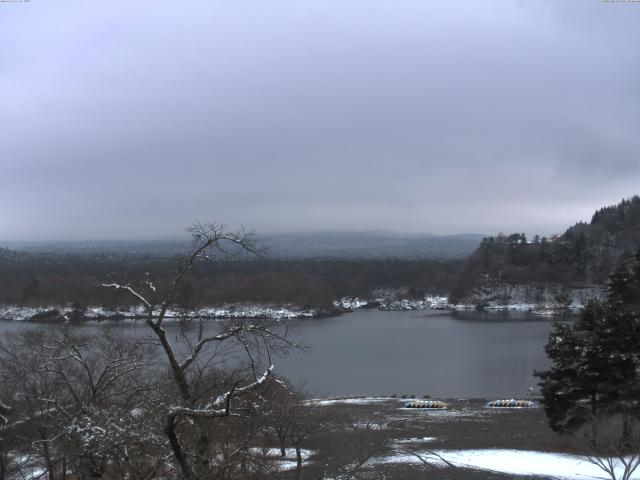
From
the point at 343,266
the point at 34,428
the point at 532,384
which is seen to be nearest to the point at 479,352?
the point at 532,384

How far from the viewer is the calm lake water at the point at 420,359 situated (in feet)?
73.6

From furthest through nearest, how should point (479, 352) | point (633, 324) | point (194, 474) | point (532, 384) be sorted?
1. point (479, 352)
2. point (532, 384)
3. point (633, 324)
4. point (194, 474)

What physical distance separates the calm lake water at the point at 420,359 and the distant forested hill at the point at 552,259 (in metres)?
21.2

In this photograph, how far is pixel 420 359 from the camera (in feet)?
94.4

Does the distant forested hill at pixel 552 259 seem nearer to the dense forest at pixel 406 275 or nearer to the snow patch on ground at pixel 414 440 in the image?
the dense forest at pixel 406 275

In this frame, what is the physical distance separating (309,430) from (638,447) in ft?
15.2

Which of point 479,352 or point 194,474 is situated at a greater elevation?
point 194,474

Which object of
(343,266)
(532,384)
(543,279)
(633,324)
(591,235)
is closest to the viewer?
(633,324)

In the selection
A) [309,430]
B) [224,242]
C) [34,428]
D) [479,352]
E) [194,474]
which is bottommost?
[479,352]

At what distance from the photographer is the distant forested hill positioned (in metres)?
65.8

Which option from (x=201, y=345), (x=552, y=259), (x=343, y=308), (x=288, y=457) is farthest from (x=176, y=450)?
(x=552, y=259)

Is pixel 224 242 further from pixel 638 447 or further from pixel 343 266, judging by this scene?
pixel 343 266

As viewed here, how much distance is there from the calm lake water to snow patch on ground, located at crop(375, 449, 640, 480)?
3537mm

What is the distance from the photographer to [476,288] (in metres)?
68.1
